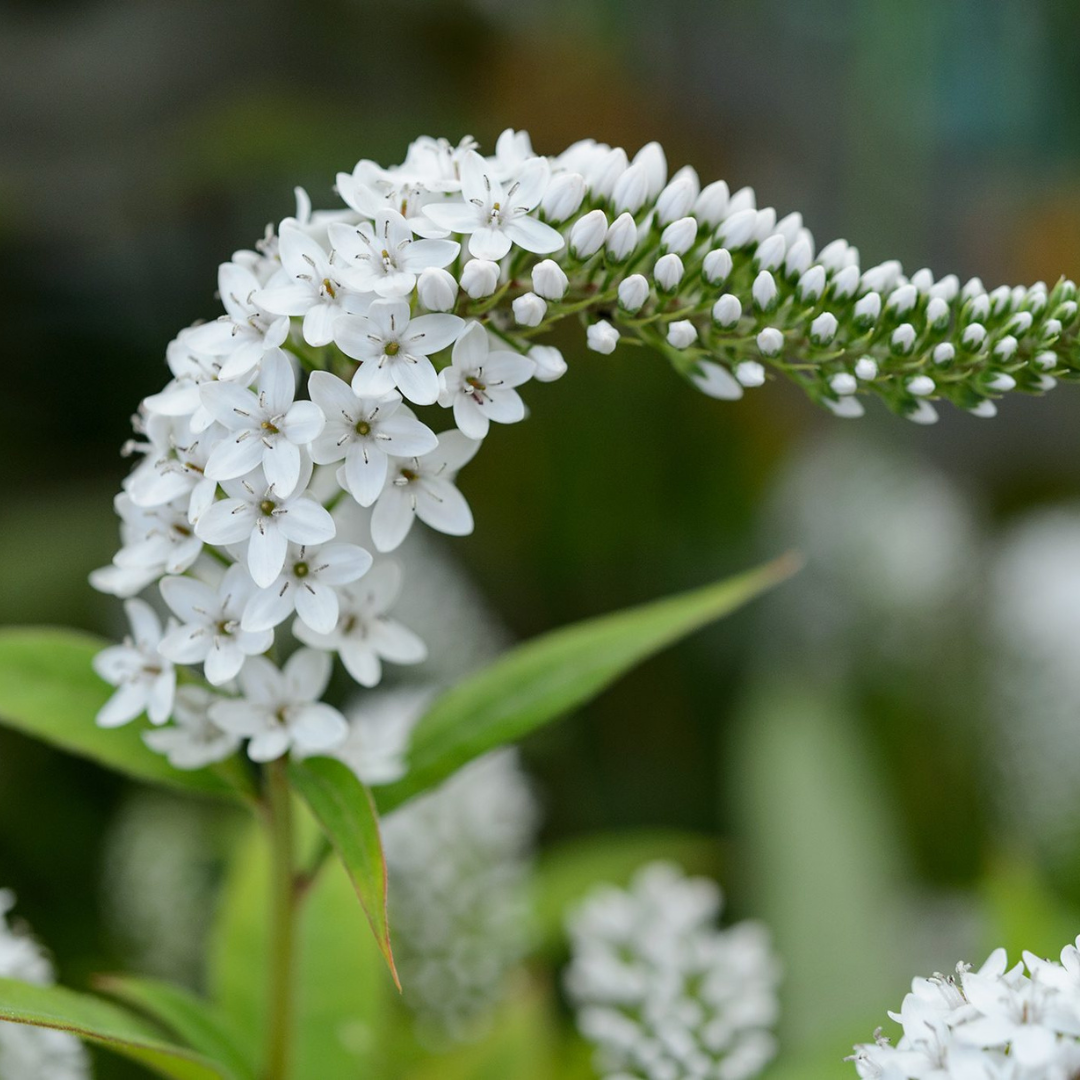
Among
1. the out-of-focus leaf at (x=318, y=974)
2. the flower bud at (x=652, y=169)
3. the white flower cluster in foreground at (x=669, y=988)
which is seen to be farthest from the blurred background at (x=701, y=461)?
the flower bud at (x=652, y=169)

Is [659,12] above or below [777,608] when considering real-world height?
above

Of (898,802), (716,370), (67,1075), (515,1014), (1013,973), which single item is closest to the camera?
(1013,973)

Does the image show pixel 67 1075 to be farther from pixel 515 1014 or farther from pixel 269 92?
pixel 269 92

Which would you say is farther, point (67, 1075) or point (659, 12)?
point (659, 12)

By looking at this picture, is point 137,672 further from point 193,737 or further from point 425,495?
point 425,495

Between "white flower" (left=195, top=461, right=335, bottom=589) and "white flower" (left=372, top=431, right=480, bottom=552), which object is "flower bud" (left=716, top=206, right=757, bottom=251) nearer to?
"white flower" (left=372, top=431, right=480, bottom=552)

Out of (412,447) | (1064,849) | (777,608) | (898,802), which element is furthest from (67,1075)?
(777,608)
